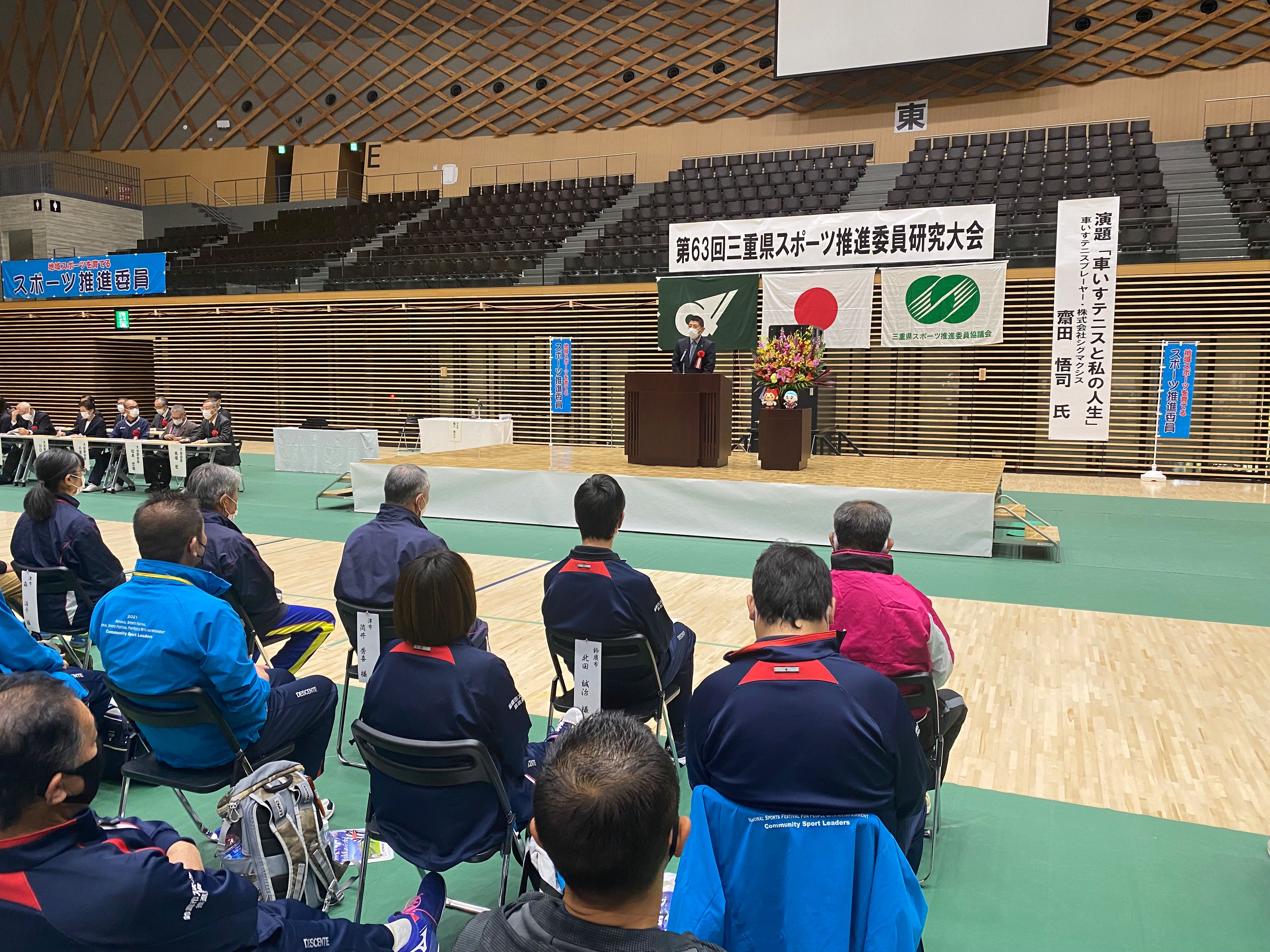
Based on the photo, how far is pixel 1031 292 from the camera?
1172cm

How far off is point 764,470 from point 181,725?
6609 millimetres

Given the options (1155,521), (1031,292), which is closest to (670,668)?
(1155,521)

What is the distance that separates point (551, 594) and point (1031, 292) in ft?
36.1

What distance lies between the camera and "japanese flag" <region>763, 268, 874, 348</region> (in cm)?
1112

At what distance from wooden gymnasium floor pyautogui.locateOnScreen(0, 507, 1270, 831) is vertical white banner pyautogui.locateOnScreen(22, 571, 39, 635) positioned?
48.4 inches

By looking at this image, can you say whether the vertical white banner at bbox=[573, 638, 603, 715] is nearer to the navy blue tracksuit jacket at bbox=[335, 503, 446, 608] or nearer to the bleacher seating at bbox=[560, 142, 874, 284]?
the navy blue tracksuit jacket at bbox=[335, 503, 446, 608]

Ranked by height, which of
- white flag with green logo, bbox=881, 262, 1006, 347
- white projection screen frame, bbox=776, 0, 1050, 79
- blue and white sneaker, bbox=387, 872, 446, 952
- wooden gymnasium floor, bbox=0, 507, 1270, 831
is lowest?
wooden gymnasium floor, bbox=0, 507, 1270, 831

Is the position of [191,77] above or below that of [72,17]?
below

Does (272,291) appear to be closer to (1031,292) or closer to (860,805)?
(1031,292)

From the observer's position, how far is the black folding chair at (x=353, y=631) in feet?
10.0

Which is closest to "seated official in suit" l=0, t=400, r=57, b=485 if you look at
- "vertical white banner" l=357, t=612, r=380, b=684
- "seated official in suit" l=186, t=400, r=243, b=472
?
"seated official in suit" l=186, t=400, r=243, b=472

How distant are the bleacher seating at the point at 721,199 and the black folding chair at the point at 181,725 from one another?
11.3m

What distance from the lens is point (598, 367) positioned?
47.8ft

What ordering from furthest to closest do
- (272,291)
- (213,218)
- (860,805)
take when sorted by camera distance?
(213,218), (272,291), (860,805)
